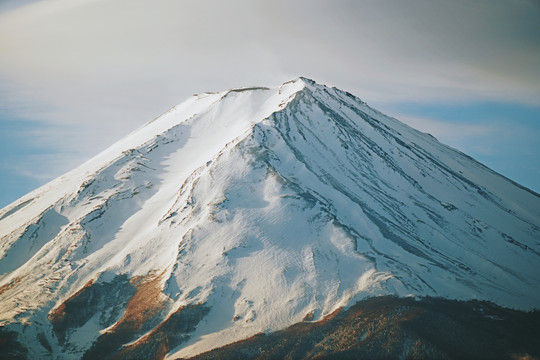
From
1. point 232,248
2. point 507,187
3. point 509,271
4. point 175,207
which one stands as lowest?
point 509,271

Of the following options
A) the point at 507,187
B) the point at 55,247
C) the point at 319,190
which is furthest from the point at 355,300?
the point at 507,187

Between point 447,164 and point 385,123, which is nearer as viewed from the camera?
→ point 447,164

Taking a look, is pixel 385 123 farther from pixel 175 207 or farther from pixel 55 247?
pixel 55 247

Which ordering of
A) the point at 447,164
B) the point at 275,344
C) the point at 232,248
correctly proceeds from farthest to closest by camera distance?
the point at 447,164 < the point at 232,248 < the point at 275,344

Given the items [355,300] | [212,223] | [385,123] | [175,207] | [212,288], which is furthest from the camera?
[385,123]

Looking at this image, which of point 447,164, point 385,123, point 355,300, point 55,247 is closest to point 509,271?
point 355,300

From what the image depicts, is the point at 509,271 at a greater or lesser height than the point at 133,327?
lesser
